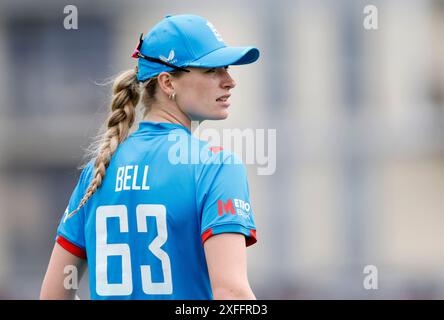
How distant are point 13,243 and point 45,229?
0.56 meters

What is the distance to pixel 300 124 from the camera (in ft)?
52.2

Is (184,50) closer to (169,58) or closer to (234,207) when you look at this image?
(169,58)

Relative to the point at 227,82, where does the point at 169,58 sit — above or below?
above

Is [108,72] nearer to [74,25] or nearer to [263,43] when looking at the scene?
[74,25]

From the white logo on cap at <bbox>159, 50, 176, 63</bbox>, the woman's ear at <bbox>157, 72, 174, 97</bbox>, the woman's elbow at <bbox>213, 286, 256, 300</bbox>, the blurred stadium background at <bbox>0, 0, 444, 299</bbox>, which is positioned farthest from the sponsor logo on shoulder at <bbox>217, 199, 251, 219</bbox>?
the blurred stadium background at <bbox>0, 0, 444, 299</bbox>

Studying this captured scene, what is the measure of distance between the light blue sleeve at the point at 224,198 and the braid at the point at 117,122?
1.38 feet

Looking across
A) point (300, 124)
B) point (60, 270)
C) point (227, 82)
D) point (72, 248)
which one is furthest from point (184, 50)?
point (300, 124)

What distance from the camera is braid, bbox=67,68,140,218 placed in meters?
3.98

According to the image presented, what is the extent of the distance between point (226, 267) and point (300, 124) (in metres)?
12.4

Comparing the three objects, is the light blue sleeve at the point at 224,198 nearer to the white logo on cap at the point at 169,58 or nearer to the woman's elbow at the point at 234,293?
the woman's elbow at the point at 234,293

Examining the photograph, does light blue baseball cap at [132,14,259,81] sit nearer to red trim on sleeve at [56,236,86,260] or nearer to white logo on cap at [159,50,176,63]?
white logo on cap at [159,50,176,63]

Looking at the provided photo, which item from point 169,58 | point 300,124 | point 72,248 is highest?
point 300,124
